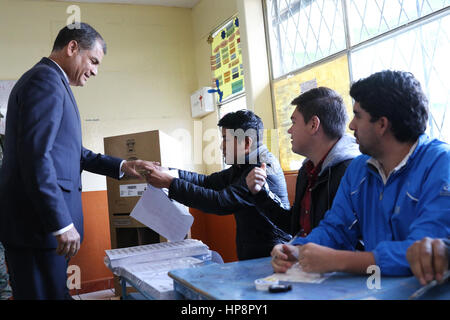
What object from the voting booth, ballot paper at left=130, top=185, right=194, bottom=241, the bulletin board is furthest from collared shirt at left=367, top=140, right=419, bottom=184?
the voting booth

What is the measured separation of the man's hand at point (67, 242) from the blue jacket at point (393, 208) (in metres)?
0.79

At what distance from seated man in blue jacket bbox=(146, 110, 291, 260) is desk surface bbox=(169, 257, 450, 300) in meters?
0.78

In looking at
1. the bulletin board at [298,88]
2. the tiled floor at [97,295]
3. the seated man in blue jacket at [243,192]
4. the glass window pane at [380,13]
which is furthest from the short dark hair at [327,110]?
the tiled floor at [97,295]

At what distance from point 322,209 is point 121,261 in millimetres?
798

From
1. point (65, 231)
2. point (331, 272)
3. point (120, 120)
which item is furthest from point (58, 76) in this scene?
point (120, 120)

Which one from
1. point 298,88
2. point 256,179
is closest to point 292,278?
point 256,179

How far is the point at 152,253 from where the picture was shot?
166cm

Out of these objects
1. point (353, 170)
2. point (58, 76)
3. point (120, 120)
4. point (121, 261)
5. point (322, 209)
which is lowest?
point (121, 261)

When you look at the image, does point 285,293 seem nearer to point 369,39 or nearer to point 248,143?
point 248,143

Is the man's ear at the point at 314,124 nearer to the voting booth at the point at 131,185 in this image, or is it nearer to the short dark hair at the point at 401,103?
the short dark hair at the point at 401,103

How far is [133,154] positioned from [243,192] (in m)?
1.30

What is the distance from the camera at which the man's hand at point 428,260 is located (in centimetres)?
86
